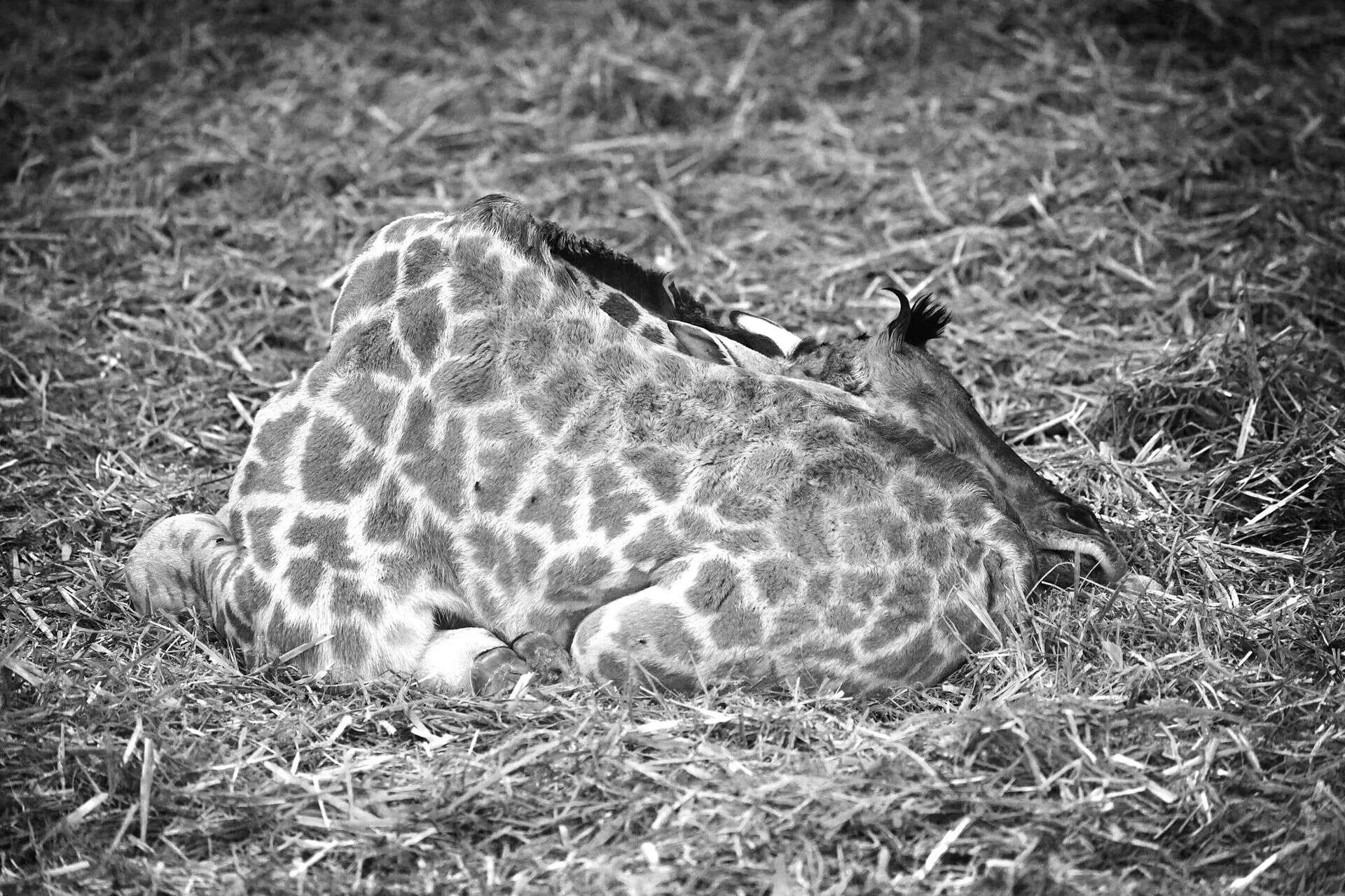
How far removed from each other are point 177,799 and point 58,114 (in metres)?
5.42

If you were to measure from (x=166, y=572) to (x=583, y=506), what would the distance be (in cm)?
153

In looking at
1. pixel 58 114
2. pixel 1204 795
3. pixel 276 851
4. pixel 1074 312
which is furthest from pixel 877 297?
pixel 58 114

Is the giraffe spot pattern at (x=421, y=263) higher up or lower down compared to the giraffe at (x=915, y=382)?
higher up

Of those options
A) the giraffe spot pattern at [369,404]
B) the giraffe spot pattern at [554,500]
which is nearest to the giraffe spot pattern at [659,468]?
the giraffe spot pattern at [554,500]

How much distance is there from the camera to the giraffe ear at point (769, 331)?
5.04 meters

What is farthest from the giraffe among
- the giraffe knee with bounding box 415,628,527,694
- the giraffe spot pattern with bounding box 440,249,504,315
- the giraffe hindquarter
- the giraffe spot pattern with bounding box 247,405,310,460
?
the giraffe knee with bounding box 415,628,527,694

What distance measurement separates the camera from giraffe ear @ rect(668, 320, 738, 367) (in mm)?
4809

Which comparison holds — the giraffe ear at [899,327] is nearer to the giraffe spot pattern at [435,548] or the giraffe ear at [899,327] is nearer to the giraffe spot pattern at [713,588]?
the giraffe spot pattern at [713,588]

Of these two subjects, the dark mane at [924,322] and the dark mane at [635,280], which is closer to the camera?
the dark mane at [924,322]

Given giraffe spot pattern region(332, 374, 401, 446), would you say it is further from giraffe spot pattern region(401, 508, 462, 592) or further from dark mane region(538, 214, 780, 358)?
dark mane region(538, 214, 780, 358)

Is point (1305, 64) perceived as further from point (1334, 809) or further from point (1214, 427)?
point (1334, 809)

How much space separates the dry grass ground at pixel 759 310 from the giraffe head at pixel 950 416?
0.19m

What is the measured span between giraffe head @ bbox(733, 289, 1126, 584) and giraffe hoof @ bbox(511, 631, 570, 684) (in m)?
1.27

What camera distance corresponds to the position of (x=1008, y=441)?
6.01 meters
